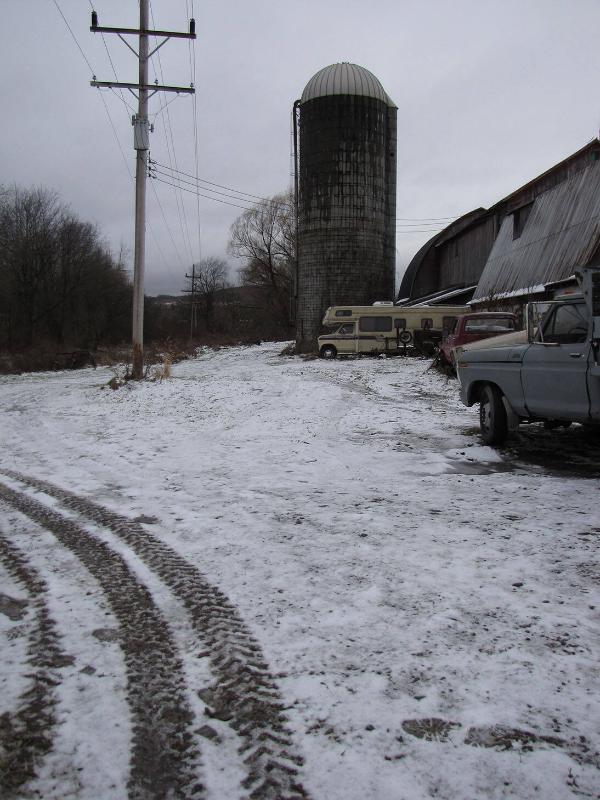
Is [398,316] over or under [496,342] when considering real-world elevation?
over

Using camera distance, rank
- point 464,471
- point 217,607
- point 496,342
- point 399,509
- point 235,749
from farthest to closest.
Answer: point 496,342, point 464,471, point 399,509, point 217,607, point 235,749

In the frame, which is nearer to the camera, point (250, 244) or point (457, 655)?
point (457, 655)

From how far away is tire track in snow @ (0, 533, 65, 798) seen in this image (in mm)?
1985

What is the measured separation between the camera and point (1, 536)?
171 inches

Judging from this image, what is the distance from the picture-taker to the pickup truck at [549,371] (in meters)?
6.14

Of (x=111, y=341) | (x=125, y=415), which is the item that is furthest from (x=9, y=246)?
(x=125, y=415)

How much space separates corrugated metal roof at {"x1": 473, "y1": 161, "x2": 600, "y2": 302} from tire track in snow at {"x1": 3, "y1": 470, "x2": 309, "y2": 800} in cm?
1593

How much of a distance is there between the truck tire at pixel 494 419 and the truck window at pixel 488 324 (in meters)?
7.86

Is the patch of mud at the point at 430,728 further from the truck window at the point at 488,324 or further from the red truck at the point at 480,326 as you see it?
the truck window at the point at 488,324

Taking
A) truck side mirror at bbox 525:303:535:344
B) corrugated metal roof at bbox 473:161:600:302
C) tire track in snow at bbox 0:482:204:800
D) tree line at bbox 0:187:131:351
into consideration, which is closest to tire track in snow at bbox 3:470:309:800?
tire track in snow at bbox 0:482:204:800

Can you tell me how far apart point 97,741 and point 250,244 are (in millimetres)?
66428

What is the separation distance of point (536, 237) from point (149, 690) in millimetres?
21138

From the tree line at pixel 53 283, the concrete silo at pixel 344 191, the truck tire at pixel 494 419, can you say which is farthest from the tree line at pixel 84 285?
the truck tire at pixel 494 419

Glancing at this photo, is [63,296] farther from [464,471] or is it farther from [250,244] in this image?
[464,471]
